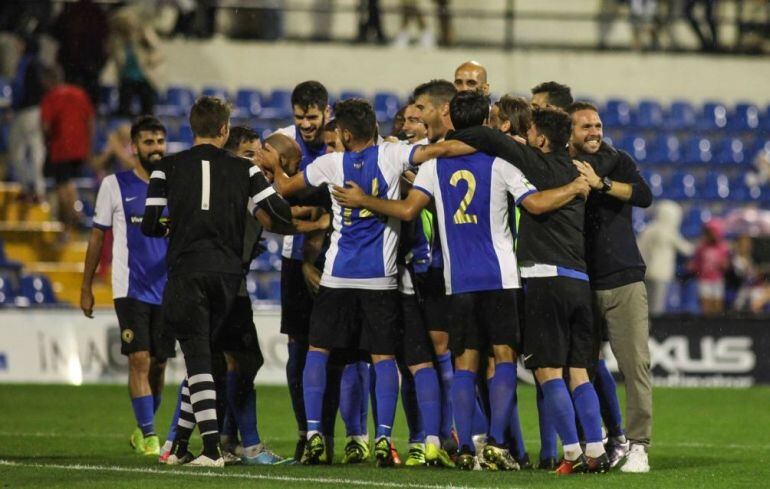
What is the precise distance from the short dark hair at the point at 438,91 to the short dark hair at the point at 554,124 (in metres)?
0.66

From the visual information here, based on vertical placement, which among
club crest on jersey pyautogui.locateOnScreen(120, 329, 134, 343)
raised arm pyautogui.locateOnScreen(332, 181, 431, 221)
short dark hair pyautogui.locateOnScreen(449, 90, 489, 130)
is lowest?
club crest on jersey pyautogui.locateOnScreen(120, 329, 134, 343)

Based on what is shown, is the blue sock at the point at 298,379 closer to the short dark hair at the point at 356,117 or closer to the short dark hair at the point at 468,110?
the short dark hair at the point at 356,117

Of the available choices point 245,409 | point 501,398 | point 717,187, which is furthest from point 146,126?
point 717,187

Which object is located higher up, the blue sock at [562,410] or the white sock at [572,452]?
the blue sock at [562,410]

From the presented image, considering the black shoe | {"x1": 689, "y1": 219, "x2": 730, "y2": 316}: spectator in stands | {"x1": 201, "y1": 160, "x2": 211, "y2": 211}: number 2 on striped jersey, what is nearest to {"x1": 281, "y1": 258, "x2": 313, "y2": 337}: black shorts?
{"x1": 201, "y1": 160, "x2": 211, "y2": 211}: number 2 on striped jersey

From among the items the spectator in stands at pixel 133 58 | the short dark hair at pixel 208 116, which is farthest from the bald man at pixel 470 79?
the spectator in stands at pixel 133 58

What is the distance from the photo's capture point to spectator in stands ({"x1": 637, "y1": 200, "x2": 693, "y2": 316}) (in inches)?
813

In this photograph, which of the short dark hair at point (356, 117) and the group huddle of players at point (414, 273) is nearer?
the group huddle of players at point (414, 273)

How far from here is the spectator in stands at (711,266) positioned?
2089 centimetres

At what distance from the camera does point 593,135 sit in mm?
9562

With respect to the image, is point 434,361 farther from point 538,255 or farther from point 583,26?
point 583,26

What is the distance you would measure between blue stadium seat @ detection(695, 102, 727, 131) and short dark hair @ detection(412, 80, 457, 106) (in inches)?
608

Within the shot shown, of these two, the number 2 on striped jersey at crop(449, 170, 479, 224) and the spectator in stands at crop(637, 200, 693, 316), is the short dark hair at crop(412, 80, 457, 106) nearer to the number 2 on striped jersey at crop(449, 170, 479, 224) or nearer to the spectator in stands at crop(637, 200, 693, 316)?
the number 2 on striped jersey at crop(449, 170, 479, 224)

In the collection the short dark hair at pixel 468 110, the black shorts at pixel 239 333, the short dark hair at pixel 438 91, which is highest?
the short dark hair at pixel 438 91
